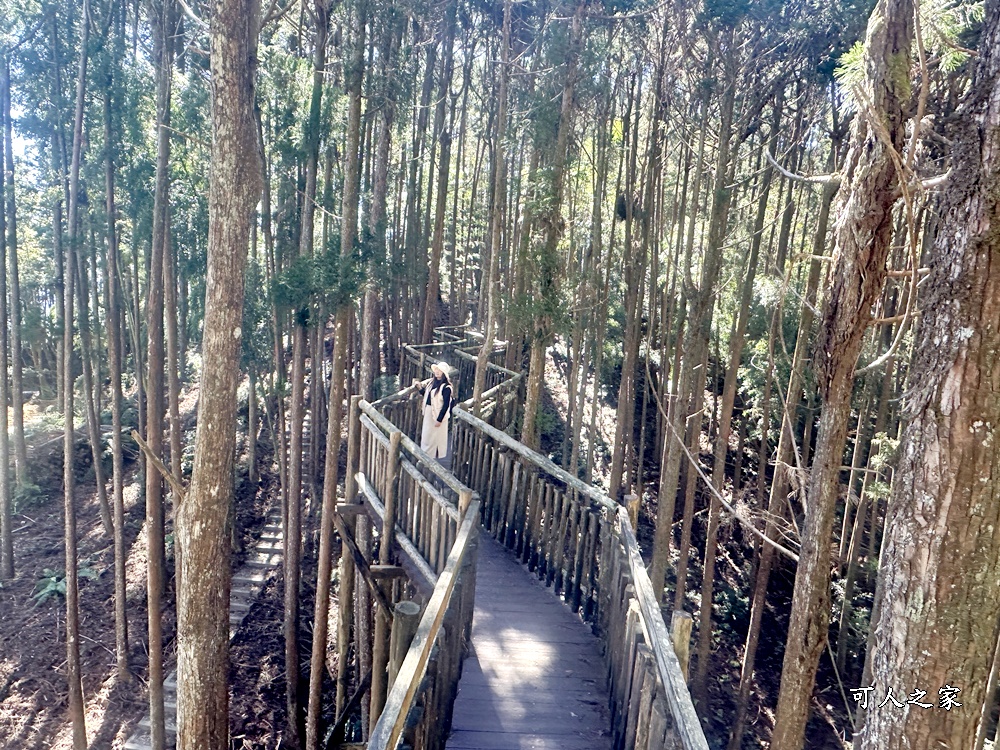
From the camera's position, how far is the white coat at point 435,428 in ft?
26.6

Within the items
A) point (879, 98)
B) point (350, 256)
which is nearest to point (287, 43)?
point (350, 256)

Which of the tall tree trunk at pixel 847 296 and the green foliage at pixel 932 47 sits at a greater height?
the green foliage at pixel 932 47

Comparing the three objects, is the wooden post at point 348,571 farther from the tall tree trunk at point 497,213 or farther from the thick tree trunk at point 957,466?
the thick tree trunk at point 957,466

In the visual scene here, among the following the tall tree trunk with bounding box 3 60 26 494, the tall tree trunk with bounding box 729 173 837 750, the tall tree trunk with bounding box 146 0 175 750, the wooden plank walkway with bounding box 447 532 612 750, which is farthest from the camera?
the tall tree trunk with bounding box 3 60 26 494

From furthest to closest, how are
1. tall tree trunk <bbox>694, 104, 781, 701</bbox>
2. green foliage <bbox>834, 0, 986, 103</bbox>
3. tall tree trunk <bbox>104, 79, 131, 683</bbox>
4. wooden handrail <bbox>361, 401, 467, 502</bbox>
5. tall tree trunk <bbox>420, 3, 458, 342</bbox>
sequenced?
tall tree trunk <bbox>420, 3, 458, 342</bbox> < tall tree trunk <bbox>694, 104, 781, 701</bbox> < tall tree trunk <bbox>104, 79, 131, 683</bbox> < wooden handrail <bbox>361, 401, 467, 502</bbox> < green foliage <bbox>834, 0, 986, 103</bbox>

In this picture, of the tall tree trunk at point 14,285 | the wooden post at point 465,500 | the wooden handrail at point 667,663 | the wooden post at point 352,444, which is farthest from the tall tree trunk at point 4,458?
the wooden handrail at point 667,663

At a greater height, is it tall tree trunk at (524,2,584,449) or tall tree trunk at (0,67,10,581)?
tall tree trunk at (524,2,584,449)

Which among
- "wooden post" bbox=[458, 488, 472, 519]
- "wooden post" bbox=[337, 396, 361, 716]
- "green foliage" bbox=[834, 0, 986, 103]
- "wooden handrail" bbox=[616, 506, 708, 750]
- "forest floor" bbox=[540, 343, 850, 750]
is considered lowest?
"forest floor" bbox=[540, 343, 850, 750]

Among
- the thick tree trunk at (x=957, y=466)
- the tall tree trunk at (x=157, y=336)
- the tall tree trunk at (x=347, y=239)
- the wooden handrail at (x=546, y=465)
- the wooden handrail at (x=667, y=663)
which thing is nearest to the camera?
the wooden handrail at (x=667, y=663)

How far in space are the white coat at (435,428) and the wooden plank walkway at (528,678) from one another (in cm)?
196

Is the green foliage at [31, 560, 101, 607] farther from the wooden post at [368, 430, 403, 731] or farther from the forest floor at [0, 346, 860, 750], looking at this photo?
the wooden post at [368, 430, 403, 731]

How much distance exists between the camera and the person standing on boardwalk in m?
8.09

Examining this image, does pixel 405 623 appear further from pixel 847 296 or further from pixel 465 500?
pixel 847 296

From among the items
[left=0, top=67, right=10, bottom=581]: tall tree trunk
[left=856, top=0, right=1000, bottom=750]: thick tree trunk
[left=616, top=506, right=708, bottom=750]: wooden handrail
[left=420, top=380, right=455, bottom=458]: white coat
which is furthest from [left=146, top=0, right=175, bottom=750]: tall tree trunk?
[left=856, top=0, right=1000, bottom=750]: thick tree trunk
